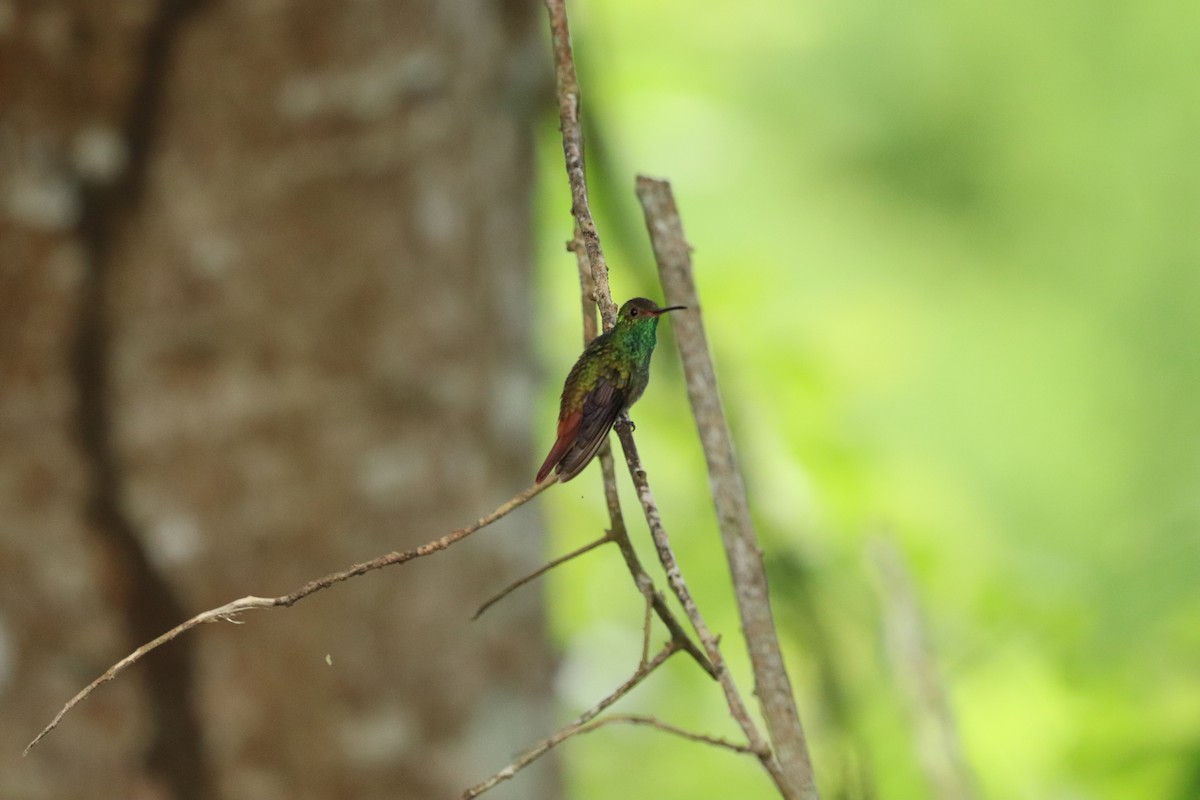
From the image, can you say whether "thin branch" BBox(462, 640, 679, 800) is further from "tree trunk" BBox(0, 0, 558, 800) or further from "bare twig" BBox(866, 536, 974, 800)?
"tree trunk" BBox(0, 0, 558, 800)

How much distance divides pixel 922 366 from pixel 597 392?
7.36 metres

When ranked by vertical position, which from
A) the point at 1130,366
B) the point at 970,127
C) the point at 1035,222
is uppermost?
the point at 970,127

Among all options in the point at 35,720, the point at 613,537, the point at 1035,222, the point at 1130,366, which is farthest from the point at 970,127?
the point at 613,537

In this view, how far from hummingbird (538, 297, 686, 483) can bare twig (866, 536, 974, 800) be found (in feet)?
1.51

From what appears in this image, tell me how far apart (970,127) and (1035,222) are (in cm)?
89

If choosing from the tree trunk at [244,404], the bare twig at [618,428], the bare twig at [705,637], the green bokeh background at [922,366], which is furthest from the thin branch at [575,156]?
the tree trunk at [244,404]

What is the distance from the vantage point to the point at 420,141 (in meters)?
2.17

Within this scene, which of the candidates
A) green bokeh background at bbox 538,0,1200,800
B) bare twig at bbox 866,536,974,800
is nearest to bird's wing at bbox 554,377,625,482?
green bokeh background at bbox 538,0,1200,800

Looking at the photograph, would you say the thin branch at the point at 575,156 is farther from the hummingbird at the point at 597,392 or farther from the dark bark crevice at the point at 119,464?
the dark bark crevice at the point at 119,464

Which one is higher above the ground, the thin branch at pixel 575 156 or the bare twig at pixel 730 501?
the thin branch at pixel 575 156

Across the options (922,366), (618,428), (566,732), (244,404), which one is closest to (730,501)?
(618,428)

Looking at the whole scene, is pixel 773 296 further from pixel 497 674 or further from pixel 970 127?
pixel 970 127

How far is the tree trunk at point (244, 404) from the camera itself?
1950 millimetres

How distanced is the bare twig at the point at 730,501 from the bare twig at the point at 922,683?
0.40 meters
